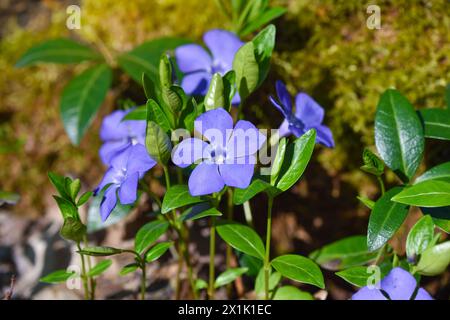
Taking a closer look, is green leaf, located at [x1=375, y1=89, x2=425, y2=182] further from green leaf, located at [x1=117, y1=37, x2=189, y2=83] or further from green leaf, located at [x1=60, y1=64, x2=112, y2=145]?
green leaf, located at [x1=60, y1=64, x2=112, y2=145]

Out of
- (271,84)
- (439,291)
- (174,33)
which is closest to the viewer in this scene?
(439,291)

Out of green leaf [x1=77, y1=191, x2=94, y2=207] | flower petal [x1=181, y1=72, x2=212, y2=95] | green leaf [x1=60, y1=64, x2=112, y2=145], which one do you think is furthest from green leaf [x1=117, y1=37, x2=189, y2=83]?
green leaf [x1=77, y1=191, x2=94, y2=207]

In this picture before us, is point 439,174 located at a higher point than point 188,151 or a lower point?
lower

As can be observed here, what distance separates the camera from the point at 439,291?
1.84 meters

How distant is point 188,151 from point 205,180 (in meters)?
0.09

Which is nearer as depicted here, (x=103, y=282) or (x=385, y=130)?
(x=385, y=130)

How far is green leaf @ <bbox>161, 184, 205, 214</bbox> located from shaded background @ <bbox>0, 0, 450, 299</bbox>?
62 cm

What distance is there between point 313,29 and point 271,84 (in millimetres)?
242

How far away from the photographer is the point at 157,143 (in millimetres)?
1216

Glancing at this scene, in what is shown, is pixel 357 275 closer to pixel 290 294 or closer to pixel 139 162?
pixel 290 294

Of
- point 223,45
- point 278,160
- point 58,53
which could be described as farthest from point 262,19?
point 58,53

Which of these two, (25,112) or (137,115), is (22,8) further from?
(137,115)

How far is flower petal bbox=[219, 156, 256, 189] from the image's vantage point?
3.96 ft
